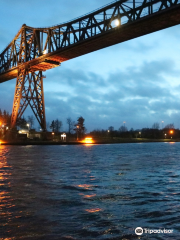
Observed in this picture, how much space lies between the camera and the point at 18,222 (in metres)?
6.54

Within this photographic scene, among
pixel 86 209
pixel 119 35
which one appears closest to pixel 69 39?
pixel 119 35

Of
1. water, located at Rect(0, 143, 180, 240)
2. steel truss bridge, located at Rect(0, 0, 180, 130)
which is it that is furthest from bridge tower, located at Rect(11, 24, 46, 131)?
water, located at Rect(0, 143, 180, 240)

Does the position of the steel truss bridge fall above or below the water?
above

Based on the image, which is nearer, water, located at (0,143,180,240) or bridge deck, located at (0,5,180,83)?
water, located at (0,143,180,240)

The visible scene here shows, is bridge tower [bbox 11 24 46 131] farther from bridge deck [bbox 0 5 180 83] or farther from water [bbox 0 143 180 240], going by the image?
water [bbox 0 143 180 240]

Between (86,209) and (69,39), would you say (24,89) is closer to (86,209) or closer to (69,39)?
(69,39)

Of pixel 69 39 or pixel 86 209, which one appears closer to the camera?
pixel 86 209

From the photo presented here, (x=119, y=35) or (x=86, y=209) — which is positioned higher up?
(x=119, y=35)

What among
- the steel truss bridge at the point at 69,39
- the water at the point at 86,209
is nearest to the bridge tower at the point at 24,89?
the steel truss bridge at the point at 69,39

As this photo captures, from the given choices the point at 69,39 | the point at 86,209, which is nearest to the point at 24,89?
the point at 69,39

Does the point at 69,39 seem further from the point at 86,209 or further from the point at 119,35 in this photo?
the point at 86,209

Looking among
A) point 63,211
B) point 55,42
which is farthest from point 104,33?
point 63,211

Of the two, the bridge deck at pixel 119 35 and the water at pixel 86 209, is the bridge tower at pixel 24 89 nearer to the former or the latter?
the bridge deck at pixel 119 35

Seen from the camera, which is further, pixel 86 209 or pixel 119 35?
pixel 119 35
